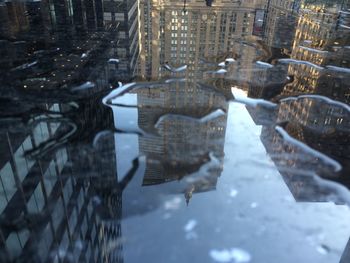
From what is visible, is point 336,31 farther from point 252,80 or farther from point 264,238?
point 264,238

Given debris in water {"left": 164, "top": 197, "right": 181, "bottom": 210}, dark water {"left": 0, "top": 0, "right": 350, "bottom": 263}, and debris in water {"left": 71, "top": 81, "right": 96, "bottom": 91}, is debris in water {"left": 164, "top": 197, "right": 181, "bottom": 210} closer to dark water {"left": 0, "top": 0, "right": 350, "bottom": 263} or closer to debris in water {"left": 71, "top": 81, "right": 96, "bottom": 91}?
dark water {"left": 0, "top": 0, "right": 350, "bottom": 263}

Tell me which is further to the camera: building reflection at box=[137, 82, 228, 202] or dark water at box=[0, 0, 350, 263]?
building reflection at box=[137, 82, 228, 202]

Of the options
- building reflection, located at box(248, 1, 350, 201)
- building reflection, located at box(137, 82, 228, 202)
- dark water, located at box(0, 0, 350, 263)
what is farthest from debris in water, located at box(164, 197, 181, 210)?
building reflection, located at box(248, 1, 350, 201)

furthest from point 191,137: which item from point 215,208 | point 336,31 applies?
point 336,31

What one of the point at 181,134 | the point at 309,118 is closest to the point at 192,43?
the point at 309,118

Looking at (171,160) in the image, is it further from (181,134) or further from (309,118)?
(309,118)

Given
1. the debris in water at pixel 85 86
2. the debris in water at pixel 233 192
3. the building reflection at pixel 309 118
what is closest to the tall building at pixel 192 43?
the debris in water at pixel 85 86

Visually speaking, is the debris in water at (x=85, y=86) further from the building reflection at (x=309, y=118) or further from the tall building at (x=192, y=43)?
the building reflection at (x=309, y=118)

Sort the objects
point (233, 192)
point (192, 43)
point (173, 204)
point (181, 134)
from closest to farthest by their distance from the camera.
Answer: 1. point (173, 204)
2. point (233, 192)
3. point (181, 134)
4. point (192, 43)

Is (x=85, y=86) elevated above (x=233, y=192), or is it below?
above

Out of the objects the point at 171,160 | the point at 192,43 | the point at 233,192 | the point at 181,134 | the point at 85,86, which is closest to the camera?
the point at 233,192
